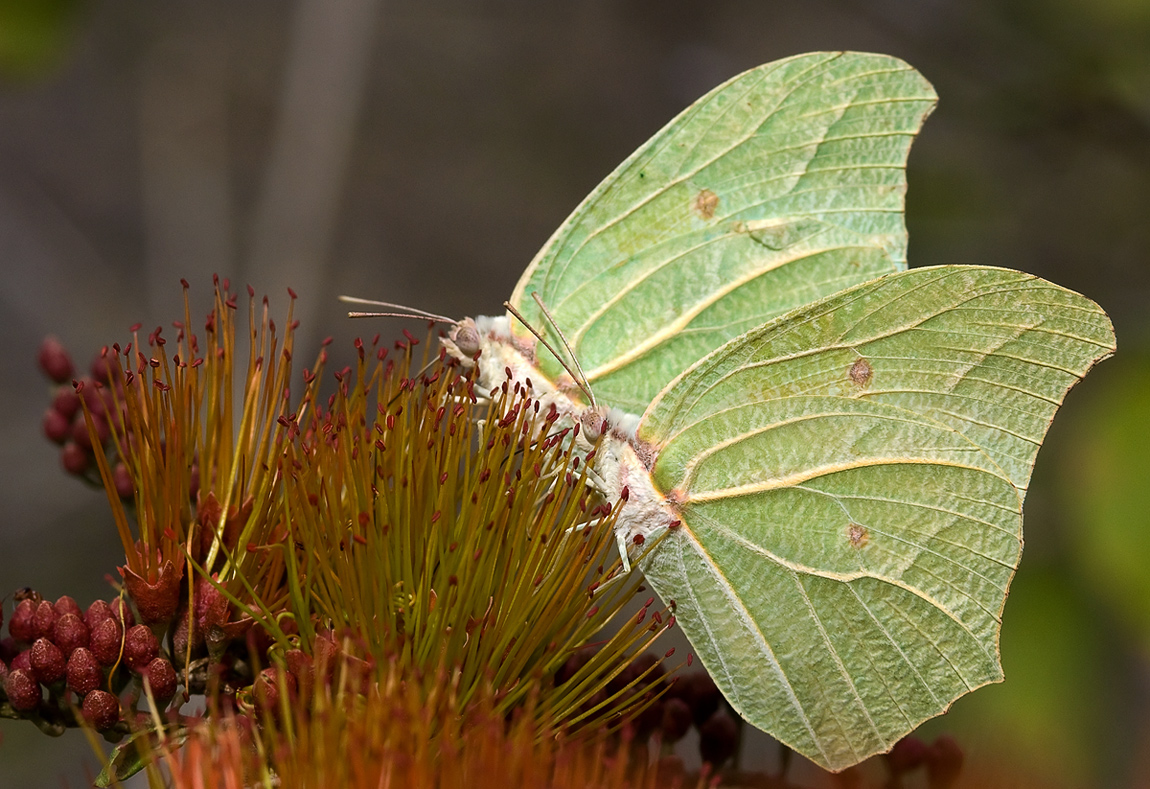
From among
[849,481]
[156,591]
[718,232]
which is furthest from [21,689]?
[718,232]

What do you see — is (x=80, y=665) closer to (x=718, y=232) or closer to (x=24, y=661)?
(x=24, y=661)

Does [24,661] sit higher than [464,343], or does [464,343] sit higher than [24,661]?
[464,343]

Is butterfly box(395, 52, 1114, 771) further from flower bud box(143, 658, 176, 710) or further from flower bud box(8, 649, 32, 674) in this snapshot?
flower bud box(8, 649, 32, 674)

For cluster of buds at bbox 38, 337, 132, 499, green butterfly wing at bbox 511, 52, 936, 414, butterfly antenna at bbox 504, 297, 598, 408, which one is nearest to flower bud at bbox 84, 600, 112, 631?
cluster of buds at bbox 38, 337, 132, 499

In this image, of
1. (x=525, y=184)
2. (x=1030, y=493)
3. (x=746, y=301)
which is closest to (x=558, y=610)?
(x=746, y=301)

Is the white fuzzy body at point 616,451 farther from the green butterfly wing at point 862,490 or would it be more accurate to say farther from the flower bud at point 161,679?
the flower bud at point 161,679

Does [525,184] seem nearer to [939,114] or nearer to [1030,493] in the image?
[939,114]

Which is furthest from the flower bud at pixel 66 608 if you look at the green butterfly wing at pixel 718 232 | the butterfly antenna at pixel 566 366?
the green butterfly wing at pixel 718 232
